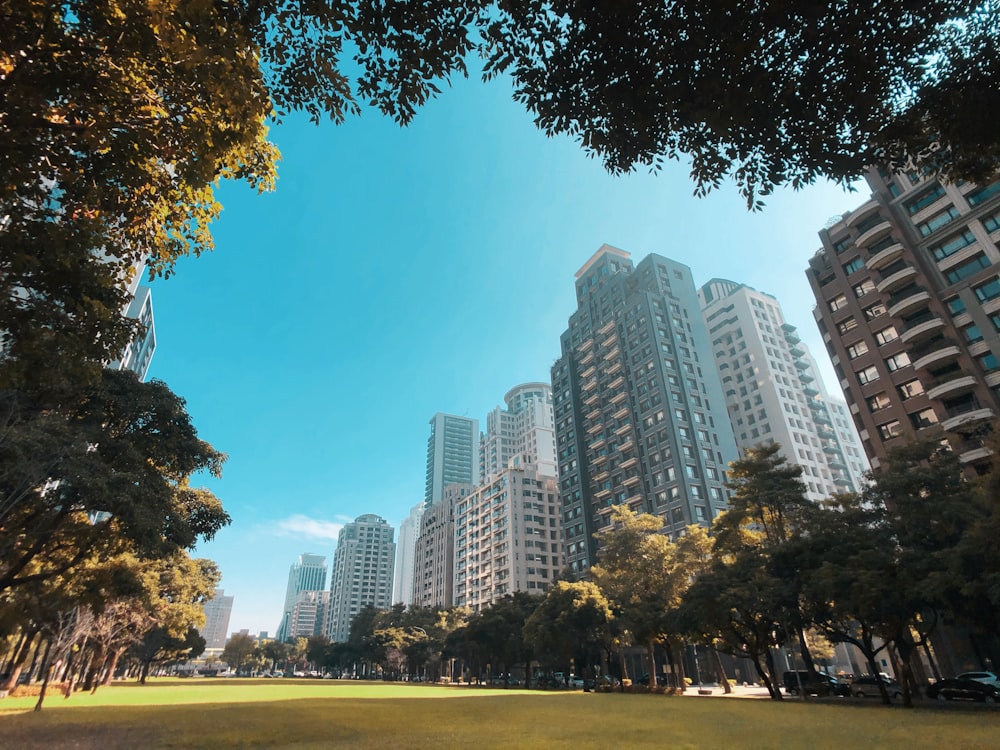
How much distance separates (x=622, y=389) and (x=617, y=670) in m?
41.4

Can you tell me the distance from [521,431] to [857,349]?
118 meters

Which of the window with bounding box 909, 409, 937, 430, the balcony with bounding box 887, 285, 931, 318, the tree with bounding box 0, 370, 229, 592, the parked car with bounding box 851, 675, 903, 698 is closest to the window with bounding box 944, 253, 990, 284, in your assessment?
the balcony with bounding box 887, 285, 931, 318

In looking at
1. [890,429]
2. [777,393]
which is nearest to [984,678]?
[890,429]

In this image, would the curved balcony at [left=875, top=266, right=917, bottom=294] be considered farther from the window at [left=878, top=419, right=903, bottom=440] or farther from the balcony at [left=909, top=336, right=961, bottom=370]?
the window at [left=878, top=419, right=903, bottom=440]

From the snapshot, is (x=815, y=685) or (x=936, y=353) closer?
(x=815, y=685)

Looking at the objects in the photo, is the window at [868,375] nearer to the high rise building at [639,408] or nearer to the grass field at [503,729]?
the high rise building at [639,408]

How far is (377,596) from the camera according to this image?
199125 mm

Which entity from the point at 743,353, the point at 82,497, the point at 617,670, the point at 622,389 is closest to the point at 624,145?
the point at 82,497

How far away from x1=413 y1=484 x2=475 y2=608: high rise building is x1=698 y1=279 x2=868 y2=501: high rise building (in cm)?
7112

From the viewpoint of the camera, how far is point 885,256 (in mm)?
48500

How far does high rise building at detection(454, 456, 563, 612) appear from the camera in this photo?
334 feet

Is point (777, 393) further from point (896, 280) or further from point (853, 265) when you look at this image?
point (896, 280)

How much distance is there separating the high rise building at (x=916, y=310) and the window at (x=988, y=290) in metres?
0.08

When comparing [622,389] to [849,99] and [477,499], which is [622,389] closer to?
[477,499]
